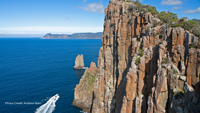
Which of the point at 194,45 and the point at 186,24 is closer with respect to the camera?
the point at 194,45

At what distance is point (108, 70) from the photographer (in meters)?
46.1

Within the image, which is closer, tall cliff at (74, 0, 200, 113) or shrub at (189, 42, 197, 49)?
tall cliff at (74, 0, 200, 113)

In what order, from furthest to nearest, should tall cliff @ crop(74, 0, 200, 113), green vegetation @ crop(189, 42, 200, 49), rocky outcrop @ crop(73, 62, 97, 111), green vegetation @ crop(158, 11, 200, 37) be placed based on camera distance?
rocky outcrop @ crop(73, 62, 97, 111)
green vegetation @ crop(158, 11, 200, 37)
green vegetation @ crop(189, 42, 200, 49)
tall cliff @ crop(74, 0, 200, 113)

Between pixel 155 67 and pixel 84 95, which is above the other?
pixel 155 67

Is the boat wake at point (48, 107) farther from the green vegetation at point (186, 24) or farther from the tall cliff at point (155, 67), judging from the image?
the green vegetation at point (186, 24)

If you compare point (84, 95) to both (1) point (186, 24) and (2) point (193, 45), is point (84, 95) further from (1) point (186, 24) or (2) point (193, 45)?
(2) point (193, 45)

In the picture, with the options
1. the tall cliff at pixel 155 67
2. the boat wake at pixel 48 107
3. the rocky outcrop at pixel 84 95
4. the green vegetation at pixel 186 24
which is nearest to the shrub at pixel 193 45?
the tall cliff at pixel 155 67

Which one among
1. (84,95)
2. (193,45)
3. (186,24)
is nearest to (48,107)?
(84,95)

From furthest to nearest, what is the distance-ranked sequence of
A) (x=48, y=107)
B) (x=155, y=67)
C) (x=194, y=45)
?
1. (x=48, y=107)
2. (x=155, y=67)
3. (x=194, y=45)

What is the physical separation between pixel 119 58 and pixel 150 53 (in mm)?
14773

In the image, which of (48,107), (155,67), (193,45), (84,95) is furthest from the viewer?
(84,95)

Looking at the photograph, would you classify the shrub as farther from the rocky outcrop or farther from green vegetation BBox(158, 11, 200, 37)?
the rocky outcrop

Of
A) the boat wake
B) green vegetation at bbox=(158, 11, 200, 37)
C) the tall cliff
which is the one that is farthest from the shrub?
the boat wake

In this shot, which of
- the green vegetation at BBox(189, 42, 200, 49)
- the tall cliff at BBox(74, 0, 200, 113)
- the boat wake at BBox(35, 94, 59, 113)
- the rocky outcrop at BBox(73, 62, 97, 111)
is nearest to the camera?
the tall cliff at BBox(74, 0, 200, 113)
